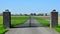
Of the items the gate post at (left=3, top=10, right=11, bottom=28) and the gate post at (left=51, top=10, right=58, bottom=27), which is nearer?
the gate post at (left=3, top=10, right=11, bottom=28)

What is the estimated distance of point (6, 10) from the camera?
23.1 metres

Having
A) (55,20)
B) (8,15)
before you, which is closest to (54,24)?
(55,20)

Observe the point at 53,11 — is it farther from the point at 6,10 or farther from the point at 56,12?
the point at 6,10

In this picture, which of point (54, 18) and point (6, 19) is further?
point (54, 18)

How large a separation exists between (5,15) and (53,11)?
5.98 meters

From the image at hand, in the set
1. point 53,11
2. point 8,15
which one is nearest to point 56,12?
point 53,11

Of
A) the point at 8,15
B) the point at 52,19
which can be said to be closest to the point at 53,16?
the point at 52,19

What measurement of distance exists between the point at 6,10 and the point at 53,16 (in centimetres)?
590

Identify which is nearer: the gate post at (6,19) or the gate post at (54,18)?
the gate post at (6,19)

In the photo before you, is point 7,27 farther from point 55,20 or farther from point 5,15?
point 55,20

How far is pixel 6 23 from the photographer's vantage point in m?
22.7

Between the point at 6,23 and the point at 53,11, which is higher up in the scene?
the point at 53,11

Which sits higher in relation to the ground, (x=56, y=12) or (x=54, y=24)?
(x=56, y=12)

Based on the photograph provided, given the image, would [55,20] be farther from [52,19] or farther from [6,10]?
[6,10]
